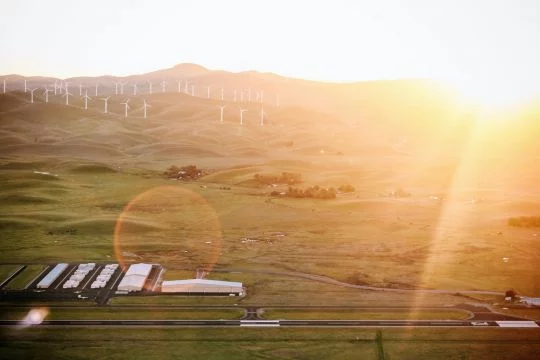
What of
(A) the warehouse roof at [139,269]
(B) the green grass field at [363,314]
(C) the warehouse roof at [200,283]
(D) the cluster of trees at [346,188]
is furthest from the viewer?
(D) the cluster of trees at [346,188]

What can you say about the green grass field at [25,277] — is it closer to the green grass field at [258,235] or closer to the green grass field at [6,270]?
the green grass field at [6,270]

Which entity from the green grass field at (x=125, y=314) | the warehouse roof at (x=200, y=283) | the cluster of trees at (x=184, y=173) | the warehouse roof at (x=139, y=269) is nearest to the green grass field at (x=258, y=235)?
the warehouse roof at (x=139, y=269)

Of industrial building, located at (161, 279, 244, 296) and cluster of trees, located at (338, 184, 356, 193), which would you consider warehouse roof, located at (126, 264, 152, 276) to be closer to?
industrial building, located at (161, 279, 244, 296)

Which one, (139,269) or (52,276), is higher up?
(139,269)

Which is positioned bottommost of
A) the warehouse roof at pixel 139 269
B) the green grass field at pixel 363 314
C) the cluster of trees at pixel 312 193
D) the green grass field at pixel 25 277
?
the green grass field at pixel 363 314

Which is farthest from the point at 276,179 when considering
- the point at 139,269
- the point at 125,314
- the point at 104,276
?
the point at 125,314

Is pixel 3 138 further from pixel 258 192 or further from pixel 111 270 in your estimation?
pixel 111 270

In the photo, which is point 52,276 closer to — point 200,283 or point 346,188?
point 200,283
